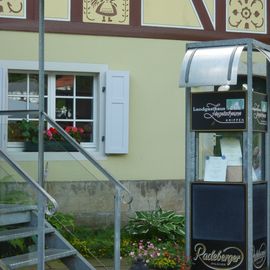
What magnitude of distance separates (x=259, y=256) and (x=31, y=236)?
8.65 feet

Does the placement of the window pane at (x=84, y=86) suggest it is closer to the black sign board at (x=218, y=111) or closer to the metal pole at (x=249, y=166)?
the black sign board at (x=218, y=111)

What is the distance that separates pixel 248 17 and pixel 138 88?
7.82ft

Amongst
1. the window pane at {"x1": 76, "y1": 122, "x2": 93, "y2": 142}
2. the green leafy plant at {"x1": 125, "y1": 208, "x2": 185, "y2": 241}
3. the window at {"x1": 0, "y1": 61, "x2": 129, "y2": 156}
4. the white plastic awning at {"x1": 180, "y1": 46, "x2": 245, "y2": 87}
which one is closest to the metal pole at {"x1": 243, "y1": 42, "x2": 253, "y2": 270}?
the white plastic awning at {"x1": 180, "y1": 46, "x2": 245, "y2": 87}

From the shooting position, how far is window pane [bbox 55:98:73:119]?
10562mm

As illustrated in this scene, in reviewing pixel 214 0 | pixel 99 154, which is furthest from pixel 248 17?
pixel 99 154

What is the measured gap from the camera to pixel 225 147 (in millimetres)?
7418

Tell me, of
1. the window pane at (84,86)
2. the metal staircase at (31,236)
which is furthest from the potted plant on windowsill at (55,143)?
the window pane at (84,86)

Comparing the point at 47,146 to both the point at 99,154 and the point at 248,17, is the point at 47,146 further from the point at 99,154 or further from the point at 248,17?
the point at 248,17

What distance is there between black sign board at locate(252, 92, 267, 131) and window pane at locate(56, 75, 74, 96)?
3.85 meters

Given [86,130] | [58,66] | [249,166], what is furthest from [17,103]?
[249,166]

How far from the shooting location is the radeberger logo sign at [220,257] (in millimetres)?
7047

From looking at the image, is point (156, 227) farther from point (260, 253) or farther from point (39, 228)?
point (39, 228)

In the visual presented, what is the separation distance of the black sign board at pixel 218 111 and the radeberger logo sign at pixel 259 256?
1.40 meters

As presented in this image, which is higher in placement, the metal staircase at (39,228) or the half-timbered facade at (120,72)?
the half-timbered facade at (120,72)
